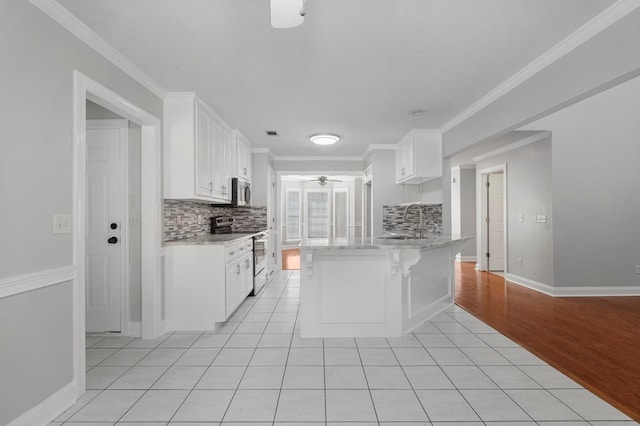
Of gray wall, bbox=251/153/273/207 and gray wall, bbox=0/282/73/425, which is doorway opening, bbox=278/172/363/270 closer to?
gray wall, bbox=251/153/273/207

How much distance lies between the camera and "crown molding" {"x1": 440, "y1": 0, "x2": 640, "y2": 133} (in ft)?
6.16

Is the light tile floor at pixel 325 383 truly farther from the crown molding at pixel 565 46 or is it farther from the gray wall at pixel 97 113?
the crown molding at pixel 565 46

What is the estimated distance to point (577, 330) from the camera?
10.6 ft

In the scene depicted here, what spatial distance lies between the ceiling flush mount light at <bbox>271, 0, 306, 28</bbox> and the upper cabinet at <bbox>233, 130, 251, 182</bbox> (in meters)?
3.36

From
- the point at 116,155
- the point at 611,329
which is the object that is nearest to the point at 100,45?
the point at 116,155

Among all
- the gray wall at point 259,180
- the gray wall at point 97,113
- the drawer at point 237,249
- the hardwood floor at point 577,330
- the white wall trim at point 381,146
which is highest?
the white wall trim at point 381,146

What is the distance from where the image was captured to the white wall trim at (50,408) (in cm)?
166

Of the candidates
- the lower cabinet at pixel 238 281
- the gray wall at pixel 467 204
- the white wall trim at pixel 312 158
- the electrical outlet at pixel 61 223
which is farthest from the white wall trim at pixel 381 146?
the electrical outlet at pixel 61 223

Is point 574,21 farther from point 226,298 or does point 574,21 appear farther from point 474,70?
point 226,298

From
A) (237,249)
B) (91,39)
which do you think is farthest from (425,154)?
(91,39)

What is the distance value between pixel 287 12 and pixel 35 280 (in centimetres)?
191

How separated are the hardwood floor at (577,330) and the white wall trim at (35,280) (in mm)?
3437

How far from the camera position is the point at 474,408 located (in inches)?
74.7

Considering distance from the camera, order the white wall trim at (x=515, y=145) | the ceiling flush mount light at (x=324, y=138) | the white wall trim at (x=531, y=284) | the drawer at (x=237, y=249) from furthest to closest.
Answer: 1. the white wall trim at (x=515, y=145)
2. the white wall trim at (x=531, y=284)
3. the ceiling flush mount light at (x=324, y=138)
4. the drawer at (x=237, y=249)
